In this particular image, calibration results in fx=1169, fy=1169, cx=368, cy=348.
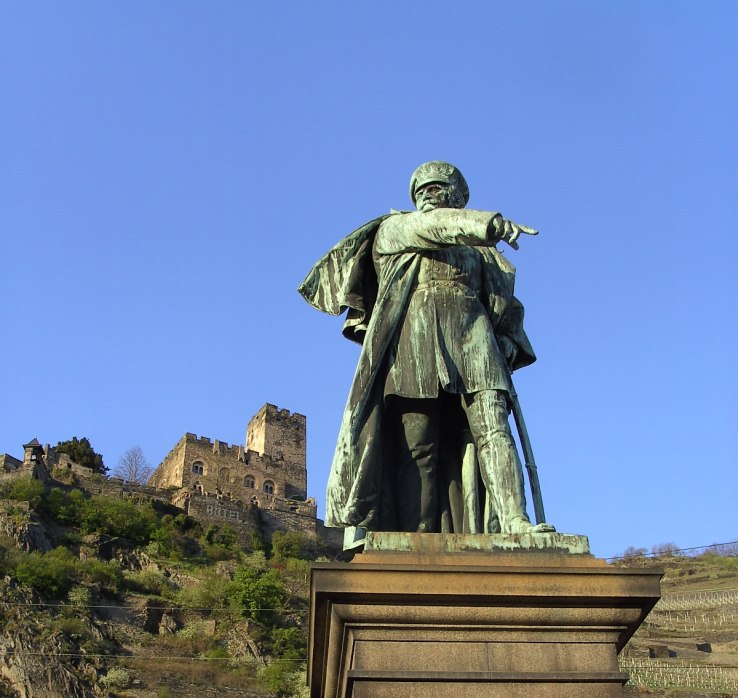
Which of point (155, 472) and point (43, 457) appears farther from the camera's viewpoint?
point (155, 472)

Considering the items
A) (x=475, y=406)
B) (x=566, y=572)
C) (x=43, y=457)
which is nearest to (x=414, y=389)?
(x=475, y=406)

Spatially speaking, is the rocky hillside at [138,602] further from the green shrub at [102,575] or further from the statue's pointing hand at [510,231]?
the statue's pointing hand at [510,231]

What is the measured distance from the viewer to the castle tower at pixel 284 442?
92.1 metres

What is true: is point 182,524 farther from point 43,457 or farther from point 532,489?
point 532,489

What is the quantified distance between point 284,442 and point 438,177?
295 ft

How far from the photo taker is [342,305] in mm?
6176

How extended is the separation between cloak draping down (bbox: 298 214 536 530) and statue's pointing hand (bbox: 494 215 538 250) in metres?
0.33

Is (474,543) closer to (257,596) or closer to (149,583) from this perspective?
(257,596)

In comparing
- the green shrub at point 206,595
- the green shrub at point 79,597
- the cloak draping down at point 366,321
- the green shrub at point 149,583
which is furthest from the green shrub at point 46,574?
the cloak draping down at point 366,321

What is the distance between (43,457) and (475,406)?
76.5 meters

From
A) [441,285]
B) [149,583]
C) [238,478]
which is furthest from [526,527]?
[238,478]

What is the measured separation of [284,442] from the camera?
95.4 metres

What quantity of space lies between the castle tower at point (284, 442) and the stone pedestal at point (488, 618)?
285 ft

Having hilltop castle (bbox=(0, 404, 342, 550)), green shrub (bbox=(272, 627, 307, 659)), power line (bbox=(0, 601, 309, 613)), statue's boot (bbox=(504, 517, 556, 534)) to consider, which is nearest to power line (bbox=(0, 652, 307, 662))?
green shrub (bbox=(272, 627, 307, 659))
